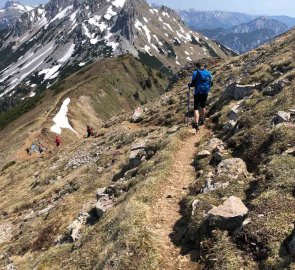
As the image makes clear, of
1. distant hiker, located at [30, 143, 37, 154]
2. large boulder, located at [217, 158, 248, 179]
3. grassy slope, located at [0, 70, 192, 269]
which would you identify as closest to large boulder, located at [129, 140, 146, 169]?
grassy slope, located at [0, 70, 192, 269]

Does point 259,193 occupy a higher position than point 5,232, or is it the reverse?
point 259,193

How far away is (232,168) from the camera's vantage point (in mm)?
17578

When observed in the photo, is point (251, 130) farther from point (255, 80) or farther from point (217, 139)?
point (255, 80)

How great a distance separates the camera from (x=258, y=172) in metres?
16.9

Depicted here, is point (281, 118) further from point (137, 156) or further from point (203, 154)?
point (137, 156)

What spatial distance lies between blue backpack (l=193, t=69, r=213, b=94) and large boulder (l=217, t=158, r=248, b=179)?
28.7 ft

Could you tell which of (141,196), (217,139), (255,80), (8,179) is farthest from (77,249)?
(8,179)

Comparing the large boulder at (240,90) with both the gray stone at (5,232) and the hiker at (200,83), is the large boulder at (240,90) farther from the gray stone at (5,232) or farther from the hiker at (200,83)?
the gray stone at (5,232)

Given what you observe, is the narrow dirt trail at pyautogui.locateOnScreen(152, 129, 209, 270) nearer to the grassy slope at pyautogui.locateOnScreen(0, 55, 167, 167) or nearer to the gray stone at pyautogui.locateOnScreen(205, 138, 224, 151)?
the gray stone at pyautogui.locateOnScreen(205, 138, 224, 151)

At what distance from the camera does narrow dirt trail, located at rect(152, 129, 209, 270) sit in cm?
1334

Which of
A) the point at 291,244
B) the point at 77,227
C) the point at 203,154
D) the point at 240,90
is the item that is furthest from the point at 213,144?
the point at 291,244

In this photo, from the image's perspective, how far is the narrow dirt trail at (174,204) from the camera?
13.3 metres

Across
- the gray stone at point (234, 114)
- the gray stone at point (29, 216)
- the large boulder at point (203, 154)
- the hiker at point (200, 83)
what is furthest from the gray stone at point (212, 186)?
the gray stone at point (29, 216)

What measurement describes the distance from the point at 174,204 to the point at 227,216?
160 inches
